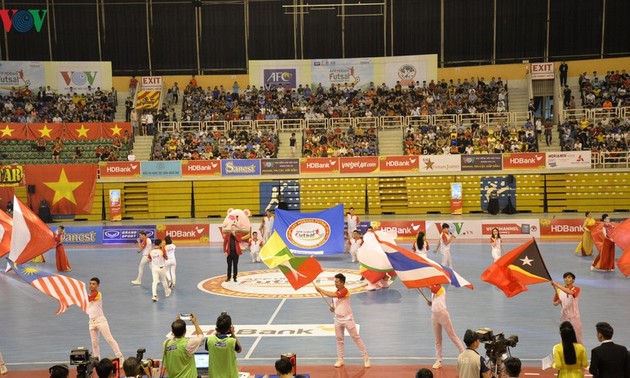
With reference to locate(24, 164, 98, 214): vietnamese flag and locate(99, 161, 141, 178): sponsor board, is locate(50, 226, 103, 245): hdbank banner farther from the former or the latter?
locate(99, 161, 141, 178): sponsor board

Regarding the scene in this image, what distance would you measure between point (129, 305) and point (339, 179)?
20426 millimetres

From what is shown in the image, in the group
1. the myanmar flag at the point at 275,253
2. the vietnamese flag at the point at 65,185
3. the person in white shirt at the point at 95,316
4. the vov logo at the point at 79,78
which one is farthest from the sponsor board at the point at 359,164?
the person in white shirt at the point at 95,316

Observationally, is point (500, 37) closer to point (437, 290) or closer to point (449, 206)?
point (449, 206)

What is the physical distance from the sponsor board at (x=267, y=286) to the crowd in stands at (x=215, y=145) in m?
16.4

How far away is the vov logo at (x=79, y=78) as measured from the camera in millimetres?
44219

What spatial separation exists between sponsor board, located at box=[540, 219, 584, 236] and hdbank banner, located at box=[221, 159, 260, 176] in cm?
1559

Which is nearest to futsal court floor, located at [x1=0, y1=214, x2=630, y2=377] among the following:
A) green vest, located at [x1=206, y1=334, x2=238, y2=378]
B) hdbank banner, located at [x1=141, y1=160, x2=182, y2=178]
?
green vest, located at [x1=206, y1=334, x2=238, y2=378]

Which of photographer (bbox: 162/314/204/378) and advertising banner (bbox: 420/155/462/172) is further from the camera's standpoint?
advertising banner (bbox: 420/155/462/172)

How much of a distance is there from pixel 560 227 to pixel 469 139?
8.69m

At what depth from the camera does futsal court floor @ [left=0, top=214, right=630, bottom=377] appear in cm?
1278

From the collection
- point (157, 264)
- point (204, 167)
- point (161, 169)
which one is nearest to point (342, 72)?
point (204, 167)

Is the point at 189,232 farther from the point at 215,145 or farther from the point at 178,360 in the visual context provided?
the point at 178,360

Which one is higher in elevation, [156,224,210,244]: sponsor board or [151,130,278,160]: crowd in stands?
[151,130,278,160]: crowd in stands

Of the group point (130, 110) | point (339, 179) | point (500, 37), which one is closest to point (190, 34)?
point (130, 110)
